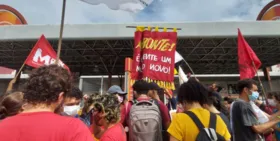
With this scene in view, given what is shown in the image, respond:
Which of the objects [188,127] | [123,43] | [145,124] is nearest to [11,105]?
[145,124]

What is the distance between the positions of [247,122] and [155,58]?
316 centimetres

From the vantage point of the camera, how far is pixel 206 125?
202cm

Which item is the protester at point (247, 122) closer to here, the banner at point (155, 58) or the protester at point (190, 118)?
the protester at point (190, 118)

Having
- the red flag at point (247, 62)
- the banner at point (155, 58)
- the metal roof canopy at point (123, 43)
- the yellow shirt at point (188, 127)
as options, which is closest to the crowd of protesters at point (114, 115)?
the yellow shirt at point (188, 127)

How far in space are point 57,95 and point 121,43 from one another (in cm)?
1211

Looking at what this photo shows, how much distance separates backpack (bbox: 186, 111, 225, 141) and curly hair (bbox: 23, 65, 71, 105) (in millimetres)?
1104

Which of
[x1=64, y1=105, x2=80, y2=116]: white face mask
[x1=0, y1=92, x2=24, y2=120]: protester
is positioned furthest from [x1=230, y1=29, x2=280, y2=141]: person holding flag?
[x1=0, y1=92, x2=24, y2=120]: protester

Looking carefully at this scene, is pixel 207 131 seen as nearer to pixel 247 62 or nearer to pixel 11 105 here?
pixel 11 105

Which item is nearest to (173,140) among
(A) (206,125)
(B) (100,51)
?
(A) (206,125)

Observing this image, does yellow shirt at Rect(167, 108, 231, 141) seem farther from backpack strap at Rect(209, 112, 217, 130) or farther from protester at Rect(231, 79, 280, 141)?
protester at Rect(231, 79, 280, 141)

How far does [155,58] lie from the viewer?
18.7ft

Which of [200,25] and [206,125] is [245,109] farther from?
[200,25]

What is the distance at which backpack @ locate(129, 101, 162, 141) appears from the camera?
2.69 metres

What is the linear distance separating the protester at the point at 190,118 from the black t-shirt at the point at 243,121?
841 mm
